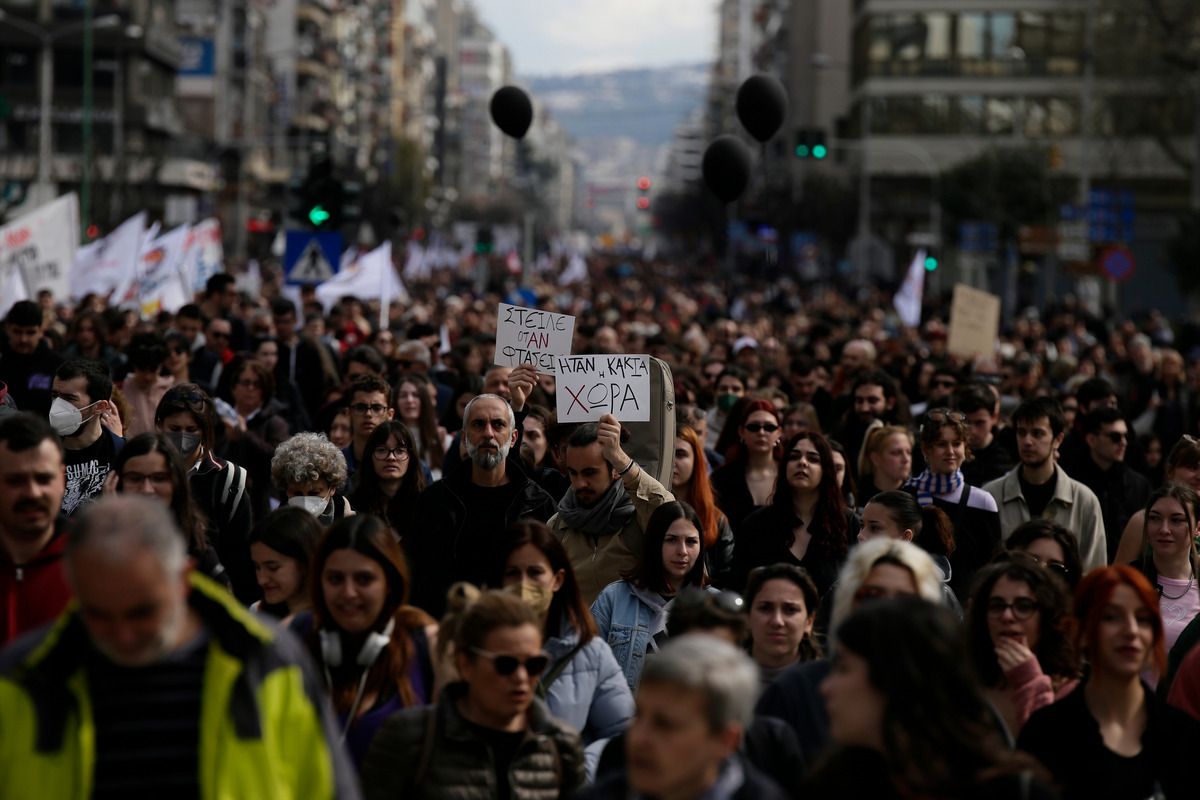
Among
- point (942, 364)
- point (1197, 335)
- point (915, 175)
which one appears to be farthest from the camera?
point (915, 175)

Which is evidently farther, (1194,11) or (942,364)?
(1194,11)

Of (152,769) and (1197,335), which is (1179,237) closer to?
(1197,335)

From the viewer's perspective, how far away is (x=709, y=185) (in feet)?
48.8

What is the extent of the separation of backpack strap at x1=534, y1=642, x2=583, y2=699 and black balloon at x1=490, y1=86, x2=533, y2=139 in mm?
9891

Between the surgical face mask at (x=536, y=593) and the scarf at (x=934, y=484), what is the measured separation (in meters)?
3.15

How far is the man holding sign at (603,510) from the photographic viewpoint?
7105 mm

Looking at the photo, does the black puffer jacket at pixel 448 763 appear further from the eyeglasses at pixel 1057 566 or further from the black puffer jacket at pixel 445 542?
the black puffer jacket at pixel 445 542

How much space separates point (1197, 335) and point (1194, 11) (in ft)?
37.7

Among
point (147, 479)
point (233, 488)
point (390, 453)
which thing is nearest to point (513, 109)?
point (390, 453)

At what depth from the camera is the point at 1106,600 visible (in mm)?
4797

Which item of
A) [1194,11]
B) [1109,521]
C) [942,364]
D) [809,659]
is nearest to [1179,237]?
[1194,11]

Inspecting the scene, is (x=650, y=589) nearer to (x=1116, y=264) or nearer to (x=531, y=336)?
(x=531, y=336)

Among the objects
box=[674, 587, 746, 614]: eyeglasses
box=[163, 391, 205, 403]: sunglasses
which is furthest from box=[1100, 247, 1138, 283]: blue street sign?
box=[674, 587, 746, 614]: eyeglasses

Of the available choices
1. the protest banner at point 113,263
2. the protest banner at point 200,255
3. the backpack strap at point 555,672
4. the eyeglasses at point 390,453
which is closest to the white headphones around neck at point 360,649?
the backpack strap at point 555,672
